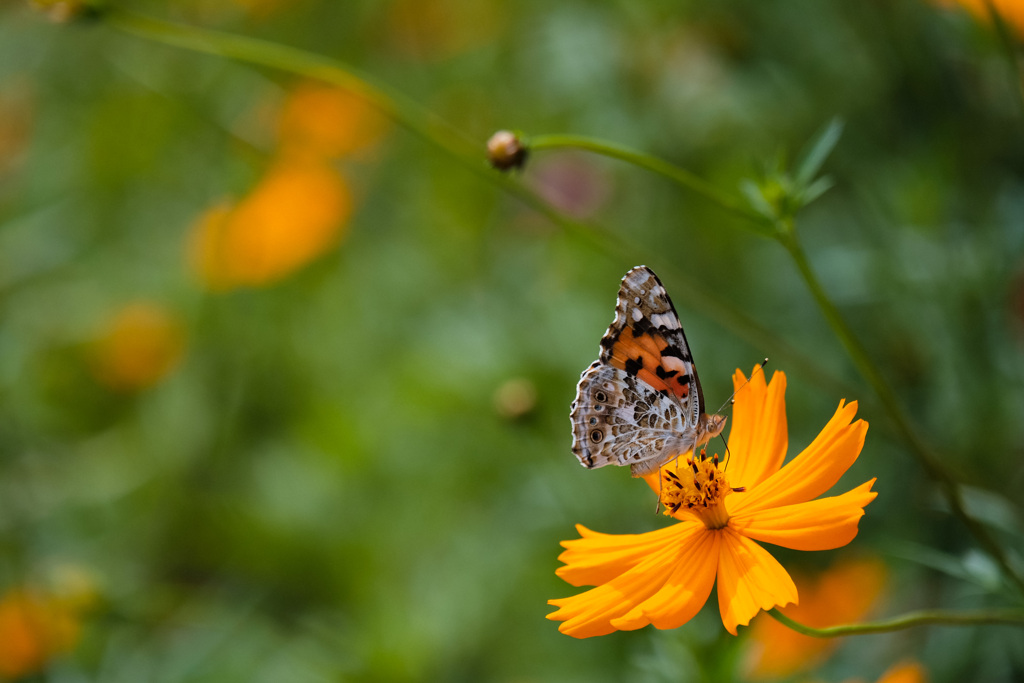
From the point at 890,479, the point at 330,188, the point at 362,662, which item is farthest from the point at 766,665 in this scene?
the point at 330,188

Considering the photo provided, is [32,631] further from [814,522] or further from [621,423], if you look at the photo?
[814,522]

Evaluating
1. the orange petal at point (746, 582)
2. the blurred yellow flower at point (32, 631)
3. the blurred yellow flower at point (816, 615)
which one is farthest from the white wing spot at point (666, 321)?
the blurred yellow flower at point (32, 631)

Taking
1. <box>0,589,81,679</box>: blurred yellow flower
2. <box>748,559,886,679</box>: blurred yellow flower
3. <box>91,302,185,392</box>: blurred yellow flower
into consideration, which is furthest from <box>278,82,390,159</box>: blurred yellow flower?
<box>748,559,886,679</box>: blurred yellow flower

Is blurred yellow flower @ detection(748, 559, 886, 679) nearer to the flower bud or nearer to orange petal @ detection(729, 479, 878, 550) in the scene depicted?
orange petal @ detection(729, 479, 878, 550)

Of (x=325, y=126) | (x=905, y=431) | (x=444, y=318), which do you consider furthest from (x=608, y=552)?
(x=325, y=126)

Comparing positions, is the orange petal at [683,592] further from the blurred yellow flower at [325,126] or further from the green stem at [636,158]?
the blurred yellow flower at [325,126]

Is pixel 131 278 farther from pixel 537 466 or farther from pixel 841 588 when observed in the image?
pixel 841 588
